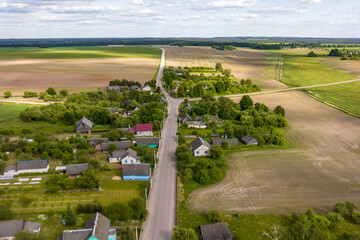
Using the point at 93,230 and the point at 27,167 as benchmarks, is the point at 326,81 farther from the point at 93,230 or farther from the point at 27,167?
the point at 93,230

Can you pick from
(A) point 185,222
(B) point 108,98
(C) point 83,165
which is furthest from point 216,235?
(B) point 108,98

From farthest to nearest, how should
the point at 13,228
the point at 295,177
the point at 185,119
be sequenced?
1. the point at 185,119
2. the point at 295,177
3. the point at 13,228

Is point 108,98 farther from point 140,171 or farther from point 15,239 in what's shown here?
point 15,239

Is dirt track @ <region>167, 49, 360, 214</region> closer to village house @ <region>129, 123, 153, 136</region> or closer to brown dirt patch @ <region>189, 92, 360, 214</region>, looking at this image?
brown dirt patch @ <region>189, 92, 360, 214</region>

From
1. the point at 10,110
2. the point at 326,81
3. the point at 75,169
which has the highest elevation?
the point at 326,81

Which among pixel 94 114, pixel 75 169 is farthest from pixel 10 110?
pixel 75 169

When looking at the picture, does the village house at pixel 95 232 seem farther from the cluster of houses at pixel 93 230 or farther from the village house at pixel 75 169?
the village house at pixel 75 169
